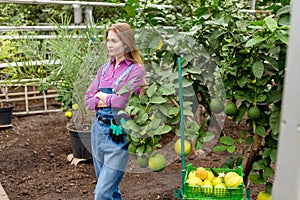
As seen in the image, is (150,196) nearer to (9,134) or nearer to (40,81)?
(40,81)

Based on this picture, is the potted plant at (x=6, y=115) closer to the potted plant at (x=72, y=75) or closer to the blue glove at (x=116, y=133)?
the potted plant at (x=72, y=75)

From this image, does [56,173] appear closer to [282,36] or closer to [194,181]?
[194,181]

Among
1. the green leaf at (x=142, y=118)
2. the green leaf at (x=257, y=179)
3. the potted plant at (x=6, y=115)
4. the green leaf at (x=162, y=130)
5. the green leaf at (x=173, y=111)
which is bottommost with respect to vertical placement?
the potted plant at (x=6, y=115)

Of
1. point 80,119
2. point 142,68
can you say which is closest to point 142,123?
point 142,68

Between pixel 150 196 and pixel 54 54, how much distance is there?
147cm

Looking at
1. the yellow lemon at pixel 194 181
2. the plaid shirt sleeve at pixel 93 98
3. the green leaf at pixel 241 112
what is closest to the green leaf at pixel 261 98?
the green leaf at pixel 241 112

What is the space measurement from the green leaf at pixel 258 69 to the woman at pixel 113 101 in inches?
20.2

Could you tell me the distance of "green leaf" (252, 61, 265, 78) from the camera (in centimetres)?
178

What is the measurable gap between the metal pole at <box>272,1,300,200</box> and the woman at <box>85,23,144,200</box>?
4.21 feet

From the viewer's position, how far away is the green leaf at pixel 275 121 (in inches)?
69.7

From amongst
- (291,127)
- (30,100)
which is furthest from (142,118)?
(30,100)

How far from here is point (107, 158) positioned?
7.10 ft

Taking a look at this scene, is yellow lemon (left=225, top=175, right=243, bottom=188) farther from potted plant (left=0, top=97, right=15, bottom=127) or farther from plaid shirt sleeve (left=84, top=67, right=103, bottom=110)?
potted plant (left=0, top=97, right=15, bottom=127)

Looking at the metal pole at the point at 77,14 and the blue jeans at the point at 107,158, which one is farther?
the metal pole at the point at 77,14
